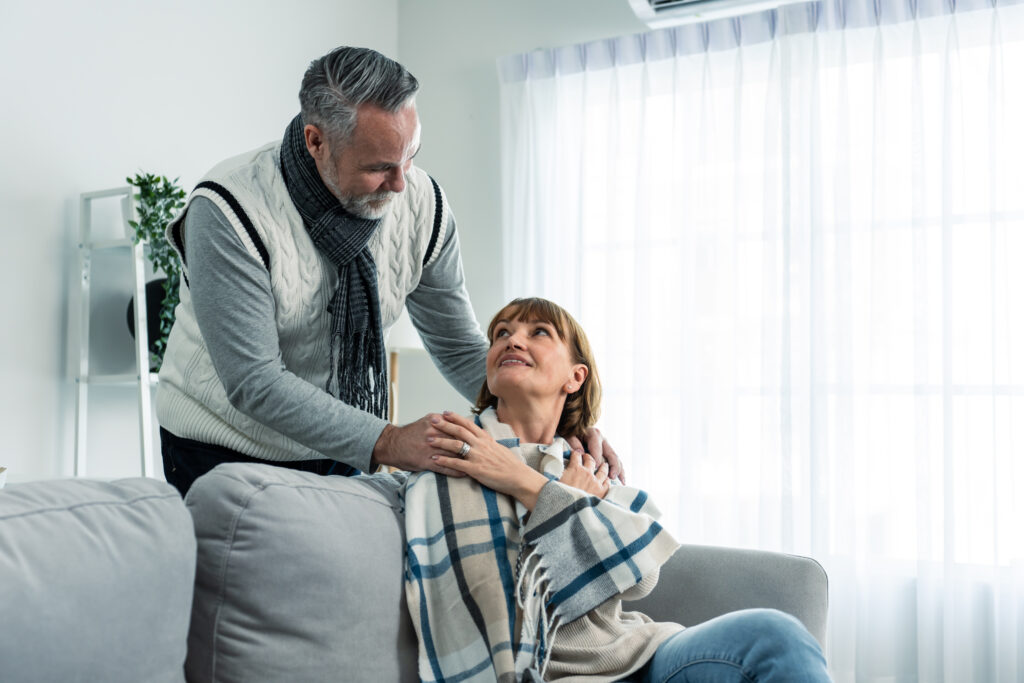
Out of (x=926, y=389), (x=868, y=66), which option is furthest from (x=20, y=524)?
(x=868, y=66)

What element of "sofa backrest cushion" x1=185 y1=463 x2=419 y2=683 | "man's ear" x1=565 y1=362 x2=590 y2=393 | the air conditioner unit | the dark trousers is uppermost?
the air conditioner unit

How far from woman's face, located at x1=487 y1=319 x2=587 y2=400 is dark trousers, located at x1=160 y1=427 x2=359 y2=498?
1.15 feet

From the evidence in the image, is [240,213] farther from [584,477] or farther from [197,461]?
[584,477]

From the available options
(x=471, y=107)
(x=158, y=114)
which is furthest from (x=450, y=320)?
(x=471, y=107)

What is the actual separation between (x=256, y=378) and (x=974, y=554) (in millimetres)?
2404

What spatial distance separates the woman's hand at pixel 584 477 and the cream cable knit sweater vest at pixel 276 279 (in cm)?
46

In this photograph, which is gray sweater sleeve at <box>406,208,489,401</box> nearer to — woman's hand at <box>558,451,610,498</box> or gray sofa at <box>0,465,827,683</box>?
woman's hand at <box>558,451,610,498</box>

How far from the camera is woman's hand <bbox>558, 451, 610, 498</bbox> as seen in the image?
5.10ft

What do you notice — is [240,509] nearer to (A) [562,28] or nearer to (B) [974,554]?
(B) [974,554]

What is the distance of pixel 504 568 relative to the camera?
1.38 m

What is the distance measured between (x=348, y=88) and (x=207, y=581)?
0.79 meters

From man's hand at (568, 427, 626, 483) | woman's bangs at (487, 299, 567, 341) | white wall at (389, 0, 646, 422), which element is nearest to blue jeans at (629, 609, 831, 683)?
man's hand at (568, 427, 626, 483)

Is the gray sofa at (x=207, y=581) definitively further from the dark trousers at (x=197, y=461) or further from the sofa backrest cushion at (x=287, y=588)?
the dark trousers at (x=197, y=461)

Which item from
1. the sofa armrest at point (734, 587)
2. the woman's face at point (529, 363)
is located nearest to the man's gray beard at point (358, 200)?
the woman's face at point (529, 363)
